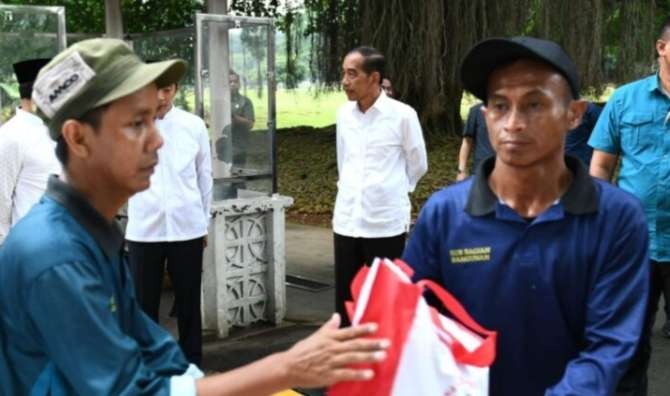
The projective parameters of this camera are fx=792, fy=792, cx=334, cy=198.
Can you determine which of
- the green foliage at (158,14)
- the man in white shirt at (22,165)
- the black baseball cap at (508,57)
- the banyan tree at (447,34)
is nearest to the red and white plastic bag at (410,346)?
the black baseball cap at (508,57)

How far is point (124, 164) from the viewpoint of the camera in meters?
1.56

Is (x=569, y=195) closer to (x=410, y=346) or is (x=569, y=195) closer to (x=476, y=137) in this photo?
(x=410, y=346)

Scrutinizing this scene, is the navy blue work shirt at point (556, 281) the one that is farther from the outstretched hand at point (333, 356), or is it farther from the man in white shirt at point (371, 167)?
the man in white shirt at point (371, 167)

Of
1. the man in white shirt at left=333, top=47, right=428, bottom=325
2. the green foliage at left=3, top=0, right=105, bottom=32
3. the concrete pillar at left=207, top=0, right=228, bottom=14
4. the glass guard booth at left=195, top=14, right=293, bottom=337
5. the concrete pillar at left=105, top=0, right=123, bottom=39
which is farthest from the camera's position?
the green foliage at left=3, top=0, right=105, bottom=32

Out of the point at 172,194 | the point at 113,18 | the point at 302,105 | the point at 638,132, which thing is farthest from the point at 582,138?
the point at 302,105

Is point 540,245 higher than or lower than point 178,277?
higher

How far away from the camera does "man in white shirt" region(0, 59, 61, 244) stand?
4051 millimetres

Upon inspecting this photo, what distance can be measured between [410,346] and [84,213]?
26.5 inches

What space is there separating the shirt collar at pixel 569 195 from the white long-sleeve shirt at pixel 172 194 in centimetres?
279

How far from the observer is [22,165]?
407 cm

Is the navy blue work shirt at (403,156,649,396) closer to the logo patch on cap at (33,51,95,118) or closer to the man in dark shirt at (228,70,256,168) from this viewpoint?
the logo patch on cap at (33,51,95,118)

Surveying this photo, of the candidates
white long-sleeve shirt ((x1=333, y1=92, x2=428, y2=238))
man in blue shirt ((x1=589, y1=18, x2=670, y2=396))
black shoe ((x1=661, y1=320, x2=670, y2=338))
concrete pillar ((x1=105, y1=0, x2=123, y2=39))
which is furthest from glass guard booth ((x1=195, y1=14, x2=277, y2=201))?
concrete pillar ((x1=105, y1=0, x2=123, y2=39))

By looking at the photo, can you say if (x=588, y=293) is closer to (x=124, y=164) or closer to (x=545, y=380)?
(x=545, y=380)

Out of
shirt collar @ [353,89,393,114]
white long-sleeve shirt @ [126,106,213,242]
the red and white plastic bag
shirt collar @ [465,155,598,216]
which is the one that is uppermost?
shirt collar @ [465,155,598,216]
